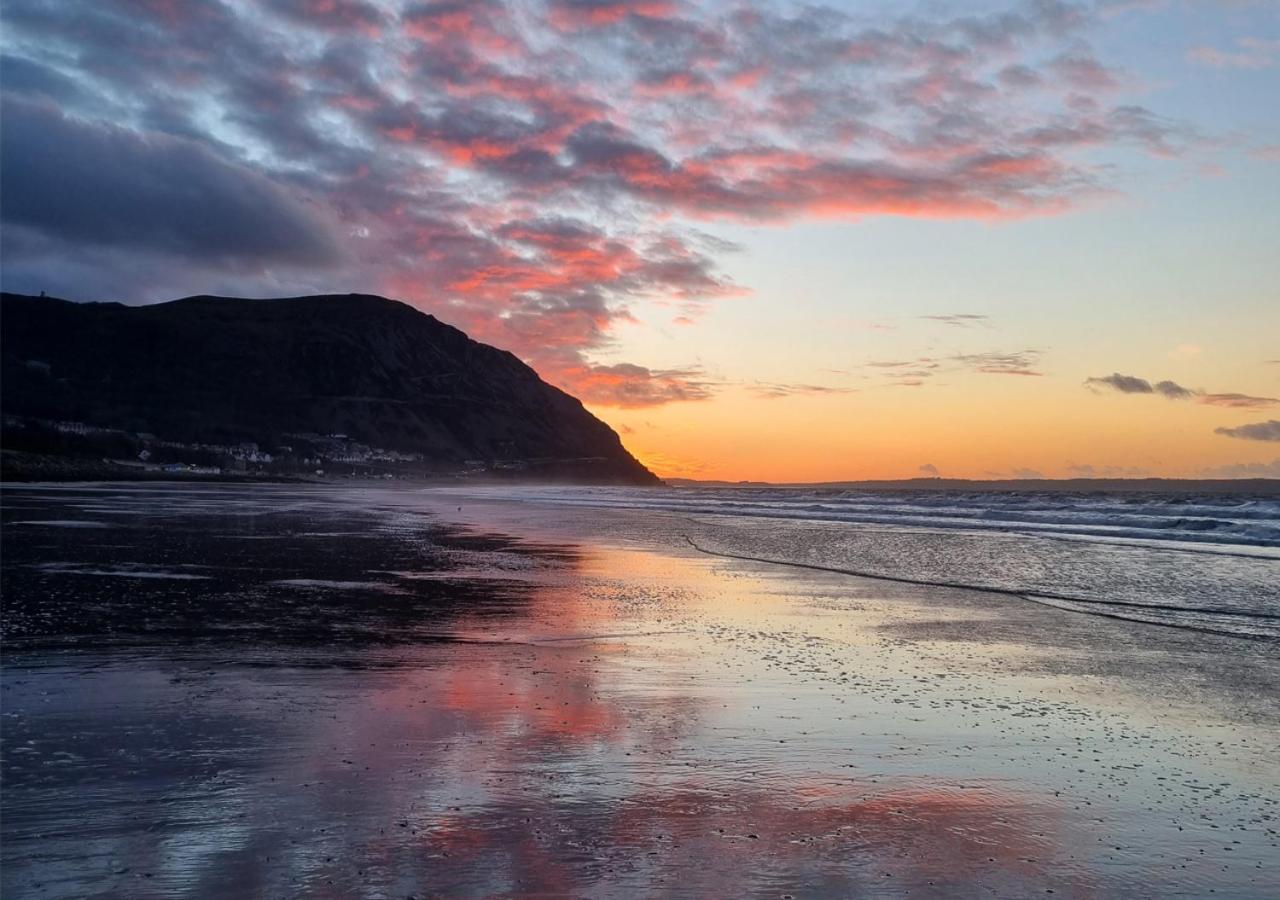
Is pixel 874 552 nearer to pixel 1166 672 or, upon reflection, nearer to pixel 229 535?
pixel 1166 672

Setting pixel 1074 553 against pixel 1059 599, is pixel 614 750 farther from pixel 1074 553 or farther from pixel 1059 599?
pixel 1074 553

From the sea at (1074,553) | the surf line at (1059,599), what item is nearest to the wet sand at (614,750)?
the surf line at (1059,599)

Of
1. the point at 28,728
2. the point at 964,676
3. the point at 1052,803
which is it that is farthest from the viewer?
the point at 964,676

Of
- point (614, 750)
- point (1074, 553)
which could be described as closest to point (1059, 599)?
point (1074, 553)

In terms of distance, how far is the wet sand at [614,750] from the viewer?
17.1 feet

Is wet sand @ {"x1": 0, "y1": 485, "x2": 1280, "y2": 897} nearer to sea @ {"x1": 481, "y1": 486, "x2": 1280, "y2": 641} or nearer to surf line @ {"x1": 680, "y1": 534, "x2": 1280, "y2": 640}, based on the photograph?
surf line @ {"x1": 680, "y1": 534, "x2": 1280, "y2": 640}

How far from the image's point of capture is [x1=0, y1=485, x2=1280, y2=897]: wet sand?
17.1 feet

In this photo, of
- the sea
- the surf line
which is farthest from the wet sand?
the sea

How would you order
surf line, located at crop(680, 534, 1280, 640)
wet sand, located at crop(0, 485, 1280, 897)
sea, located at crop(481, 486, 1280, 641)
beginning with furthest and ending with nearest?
sea, located at crop(481, 486, 1280, 641)
surf line, located at crop(680, 534, 1280, 640)
wet sand, located at crop(0, 485, 1280, 897)

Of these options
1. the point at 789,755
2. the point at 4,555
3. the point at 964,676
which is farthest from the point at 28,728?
the point at 4,555

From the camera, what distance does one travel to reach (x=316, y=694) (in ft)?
29.4

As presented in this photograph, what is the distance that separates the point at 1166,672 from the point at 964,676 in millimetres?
2868

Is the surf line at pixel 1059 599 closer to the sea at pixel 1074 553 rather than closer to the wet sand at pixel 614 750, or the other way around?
the sea at pixel 1074 553

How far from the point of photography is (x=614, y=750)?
7.46 metres
